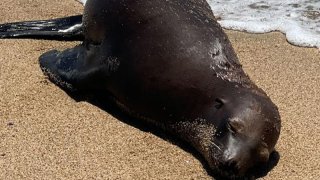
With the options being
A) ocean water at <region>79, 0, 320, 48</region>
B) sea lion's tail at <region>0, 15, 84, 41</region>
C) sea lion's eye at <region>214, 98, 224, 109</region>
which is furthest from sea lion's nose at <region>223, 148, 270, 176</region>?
ocean water at <region>79, 0, 320, 48</region>

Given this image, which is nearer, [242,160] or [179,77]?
[242,160]

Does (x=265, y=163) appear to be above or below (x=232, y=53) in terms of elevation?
below

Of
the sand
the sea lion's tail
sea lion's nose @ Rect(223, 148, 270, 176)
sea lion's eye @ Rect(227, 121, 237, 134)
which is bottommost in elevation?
the sea lion's tail

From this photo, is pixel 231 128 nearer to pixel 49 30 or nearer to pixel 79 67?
pixel 79 67

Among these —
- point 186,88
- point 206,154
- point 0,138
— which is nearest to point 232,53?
point 186,88

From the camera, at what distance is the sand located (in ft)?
13.3

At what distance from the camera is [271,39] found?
670 cm

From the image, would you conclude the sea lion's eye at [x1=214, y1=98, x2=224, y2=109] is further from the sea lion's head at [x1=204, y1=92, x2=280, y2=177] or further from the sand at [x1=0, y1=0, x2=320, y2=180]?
the sand at [x1=0, y1=0, x2=320, y2=180]

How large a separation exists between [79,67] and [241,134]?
5.77ft

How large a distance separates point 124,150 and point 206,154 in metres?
0.64

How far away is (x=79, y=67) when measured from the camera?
5008 mm

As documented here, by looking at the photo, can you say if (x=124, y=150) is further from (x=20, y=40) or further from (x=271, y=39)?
(x=271, y=39)

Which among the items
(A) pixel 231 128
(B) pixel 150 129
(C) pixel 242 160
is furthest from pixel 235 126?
(B) pixel 150 129

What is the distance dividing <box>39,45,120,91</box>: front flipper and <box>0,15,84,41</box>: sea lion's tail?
0.54 meters
